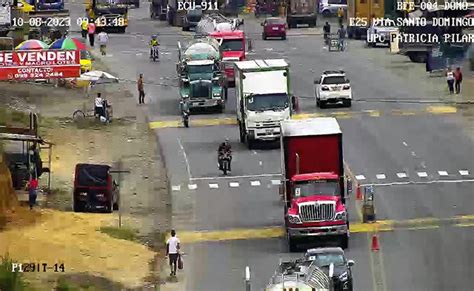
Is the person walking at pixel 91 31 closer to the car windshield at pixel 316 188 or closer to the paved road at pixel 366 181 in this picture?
the paved road at pixel 366 181

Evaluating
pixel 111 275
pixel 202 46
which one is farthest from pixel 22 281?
pixel 202 46

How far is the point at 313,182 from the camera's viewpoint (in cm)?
4203

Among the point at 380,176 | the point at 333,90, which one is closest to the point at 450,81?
the point at 333,90

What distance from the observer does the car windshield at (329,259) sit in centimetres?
3453

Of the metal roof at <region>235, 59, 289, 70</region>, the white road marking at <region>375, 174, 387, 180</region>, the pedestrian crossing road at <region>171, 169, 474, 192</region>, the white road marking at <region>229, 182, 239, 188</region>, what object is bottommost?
the white road marking at <region>229, 182, 239, 188</region>

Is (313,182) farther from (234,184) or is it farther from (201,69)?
(201,69)

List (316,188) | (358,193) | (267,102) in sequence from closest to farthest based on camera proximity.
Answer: (316,188) → (358,193) → (267,102)

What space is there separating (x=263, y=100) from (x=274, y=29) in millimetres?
43825

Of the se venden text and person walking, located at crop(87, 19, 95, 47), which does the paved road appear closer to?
the se venden text

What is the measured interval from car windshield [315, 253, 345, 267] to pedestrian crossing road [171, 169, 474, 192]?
16532 millimetres

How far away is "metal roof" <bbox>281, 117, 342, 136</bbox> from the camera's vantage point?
1695 inches

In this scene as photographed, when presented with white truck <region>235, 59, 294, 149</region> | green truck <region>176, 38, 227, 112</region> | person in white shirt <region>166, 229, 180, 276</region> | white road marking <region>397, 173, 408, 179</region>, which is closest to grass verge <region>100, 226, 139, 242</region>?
person in white shirt <region>166, 229, 180, 276</region>

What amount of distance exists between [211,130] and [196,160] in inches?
299

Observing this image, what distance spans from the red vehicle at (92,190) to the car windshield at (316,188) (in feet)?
25.8
